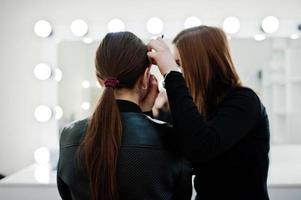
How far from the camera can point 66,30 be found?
5.16 feet

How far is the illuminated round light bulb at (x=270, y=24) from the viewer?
4.95ft

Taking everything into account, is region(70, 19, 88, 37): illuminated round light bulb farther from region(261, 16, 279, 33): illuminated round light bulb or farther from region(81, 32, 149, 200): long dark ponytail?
region(81, 32, 149, 200): long dark ponytail

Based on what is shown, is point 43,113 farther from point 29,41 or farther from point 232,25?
point 232,25

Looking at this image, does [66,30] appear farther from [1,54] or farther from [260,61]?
[260,61]

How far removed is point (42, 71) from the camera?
1580mm

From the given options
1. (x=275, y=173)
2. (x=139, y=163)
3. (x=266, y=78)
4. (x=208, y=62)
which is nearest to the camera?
(x=139, y=163)

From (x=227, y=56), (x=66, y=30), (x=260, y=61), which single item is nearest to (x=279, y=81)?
(x=260, y=61)

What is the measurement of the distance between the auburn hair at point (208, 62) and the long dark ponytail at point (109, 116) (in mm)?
116

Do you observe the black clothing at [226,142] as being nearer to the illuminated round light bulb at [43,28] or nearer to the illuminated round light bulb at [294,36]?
the illuminated round light bulb at [294,36]

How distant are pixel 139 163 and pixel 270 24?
3.76 ft

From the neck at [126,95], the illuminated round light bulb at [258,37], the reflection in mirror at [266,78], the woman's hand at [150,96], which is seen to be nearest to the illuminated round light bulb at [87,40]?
the reflection in mirror at [266,78]

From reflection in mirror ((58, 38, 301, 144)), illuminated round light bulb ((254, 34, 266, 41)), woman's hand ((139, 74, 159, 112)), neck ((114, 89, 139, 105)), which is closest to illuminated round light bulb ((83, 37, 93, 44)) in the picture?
→ reflection in mirror ((58, 38, 301, 144))

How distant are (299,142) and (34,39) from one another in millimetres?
1297

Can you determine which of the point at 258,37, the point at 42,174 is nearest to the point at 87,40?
the point at 42,174
